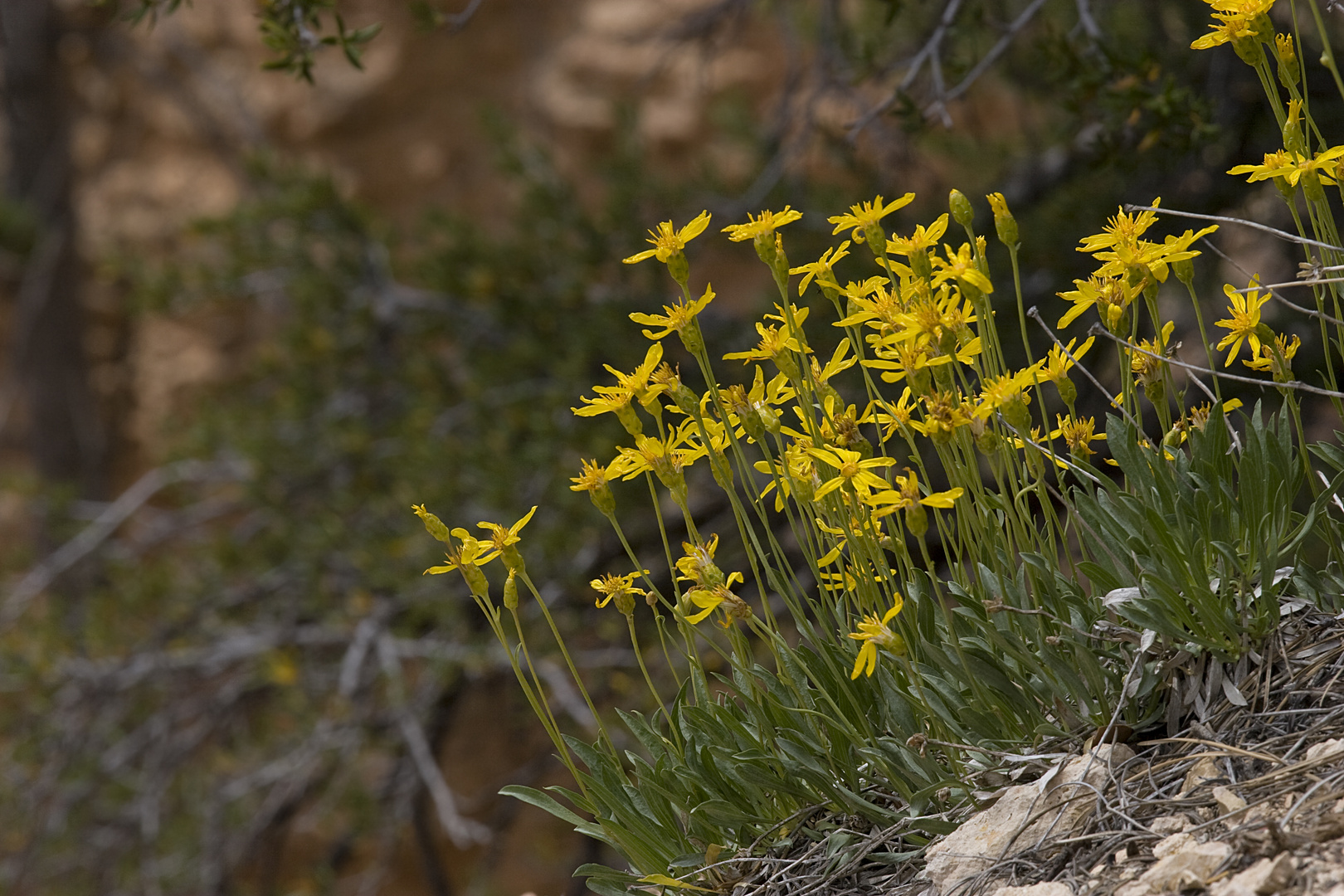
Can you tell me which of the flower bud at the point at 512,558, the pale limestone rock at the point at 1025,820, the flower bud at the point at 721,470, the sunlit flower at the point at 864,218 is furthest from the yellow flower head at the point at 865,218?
the pale limestone rock at the point at 1025,820

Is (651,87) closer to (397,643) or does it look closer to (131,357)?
(131,357)

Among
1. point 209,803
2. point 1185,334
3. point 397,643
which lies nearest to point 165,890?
point 209,803

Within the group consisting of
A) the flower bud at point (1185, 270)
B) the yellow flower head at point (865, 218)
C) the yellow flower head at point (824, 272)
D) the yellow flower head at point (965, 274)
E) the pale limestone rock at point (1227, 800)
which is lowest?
the pale limestone rock at point (1227, 800)

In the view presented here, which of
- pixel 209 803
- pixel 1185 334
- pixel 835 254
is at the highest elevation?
pixel 835 254

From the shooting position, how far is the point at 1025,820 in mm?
1285

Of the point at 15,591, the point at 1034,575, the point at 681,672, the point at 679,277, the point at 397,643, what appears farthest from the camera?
the point at 15,591

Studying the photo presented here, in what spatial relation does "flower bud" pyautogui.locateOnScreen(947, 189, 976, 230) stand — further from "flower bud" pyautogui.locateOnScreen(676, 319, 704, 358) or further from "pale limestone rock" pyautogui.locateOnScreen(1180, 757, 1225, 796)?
"pale limestone rock" pyautogui.locateOnScreen(1180, 757, 1225, 796)

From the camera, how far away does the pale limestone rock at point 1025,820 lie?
128 centimetres

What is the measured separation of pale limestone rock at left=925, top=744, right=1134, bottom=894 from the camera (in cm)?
128

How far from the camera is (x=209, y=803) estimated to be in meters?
4.17

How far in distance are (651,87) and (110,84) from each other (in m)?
3.42

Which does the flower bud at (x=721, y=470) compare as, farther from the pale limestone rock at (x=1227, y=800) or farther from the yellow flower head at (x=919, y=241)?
the pale limestone rock at (x=1227, y=800)

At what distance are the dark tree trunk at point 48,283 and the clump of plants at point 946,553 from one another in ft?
20.9

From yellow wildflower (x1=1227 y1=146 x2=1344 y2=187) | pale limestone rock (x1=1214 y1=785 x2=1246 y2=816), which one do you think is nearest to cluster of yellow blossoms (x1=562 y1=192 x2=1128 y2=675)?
yellow wildflower (x1=1227 y1=146 x2=1344 y2=187)
